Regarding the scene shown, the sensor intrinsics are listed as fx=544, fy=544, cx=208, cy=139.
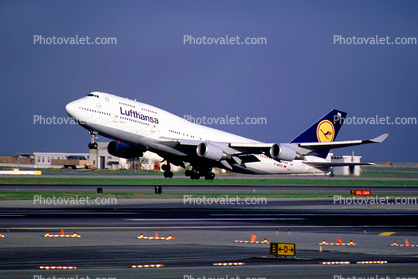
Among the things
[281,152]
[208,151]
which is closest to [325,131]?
[281,152]

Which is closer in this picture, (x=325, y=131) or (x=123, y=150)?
(x=123, y=150)

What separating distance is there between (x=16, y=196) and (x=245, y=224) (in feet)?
81.7

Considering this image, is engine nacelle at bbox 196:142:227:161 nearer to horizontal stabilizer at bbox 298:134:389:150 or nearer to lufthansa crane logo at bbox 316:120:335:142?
horizontal stabilizer at bbox 298:134:389:150

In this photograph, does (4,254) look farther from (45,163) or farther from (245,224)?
(45,163)

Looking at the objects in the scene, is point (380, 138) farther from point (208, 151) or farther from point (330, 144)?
point (208, 151)

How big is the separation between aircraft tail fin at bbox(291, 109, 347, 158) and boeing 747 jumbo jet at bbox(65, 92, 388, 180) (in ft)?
2.36

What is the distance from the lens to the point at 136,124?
47750 millimetres

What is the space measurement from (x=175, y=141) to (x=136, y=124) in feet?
13.9

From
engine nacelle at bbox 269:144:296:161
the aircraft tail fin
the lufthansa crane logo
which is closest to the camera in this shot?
engine nacelle at bbox 269:144:296:161

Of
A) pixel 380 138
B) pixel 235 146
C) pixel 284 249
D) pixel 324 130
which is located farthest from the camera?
pixel 324 130

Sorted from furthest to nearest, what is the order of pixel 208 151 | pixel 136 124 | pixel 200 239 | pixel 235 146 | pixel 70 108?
pixel 235 146 < pixel 208 151 < pixel 136 124 < pixel 70 108 < pixel 200 239

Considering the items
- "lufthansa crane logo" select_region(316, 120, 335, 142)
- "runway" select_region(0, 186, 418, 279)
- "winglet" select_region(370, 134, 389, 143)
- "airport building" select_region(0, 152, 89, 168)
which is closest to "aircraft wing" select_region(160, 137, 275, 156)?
"winglet" select_region(370, 134, 389, 143)

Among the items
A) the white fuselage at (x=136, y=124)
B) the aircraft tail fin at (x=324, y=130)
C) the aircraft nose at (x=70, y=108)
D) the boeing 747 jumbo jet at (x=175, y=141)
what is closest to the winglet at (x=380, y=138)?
the boeing 747 jumbo jet at (x=175, y=141)

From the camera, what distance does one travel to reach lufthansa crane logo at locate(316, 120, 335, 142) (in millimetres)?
63875
